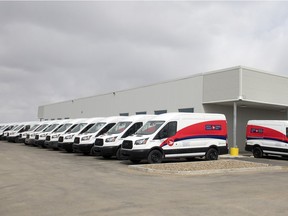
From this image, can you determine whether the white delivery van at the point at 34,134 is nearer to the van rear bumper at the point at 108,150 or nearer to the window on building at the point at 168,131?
the van rear bumper at the point at 108,150

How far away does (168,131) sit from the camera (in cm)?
1677

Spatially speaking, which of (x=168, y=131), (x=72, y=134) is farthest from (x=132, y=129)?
(x=72, y=134)

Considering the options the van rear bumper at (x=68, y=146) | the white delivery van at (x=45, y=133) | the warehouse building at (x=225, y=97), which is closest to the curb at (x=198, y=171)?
the van rear bumper at (x=68, y=146)

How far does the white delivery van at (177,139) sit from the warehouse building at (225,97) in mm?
6407

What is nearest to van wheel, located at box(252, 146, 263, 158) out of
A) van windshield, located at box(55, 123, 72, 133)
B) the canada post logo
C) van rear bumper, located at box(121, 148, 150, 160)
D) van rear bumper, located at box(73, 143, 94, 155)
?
the canada post logo

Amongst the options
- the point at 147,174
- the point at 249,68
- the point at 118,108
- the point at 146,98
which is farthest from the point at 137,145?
the point at 118,108

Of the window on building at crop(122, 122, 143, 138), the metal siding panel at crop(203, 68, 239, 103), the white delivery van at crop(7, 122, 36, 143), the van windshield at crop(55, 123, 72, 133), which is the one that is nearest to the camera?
the window on building at crop(122, 122, 143, 138)

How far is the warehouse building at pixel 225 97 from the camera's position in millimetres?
24969

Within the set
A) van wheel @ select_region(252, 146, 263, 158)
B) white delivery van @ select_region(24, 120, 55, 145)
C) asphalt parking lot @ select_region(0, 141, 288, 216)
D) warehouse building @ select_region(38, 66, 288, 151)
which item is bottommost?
asphalt parking lot @ select_region(0, 141, 288, 216)

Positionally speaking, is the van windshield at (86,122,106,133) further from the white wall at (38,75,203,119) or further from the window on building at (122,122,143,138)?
the white wall at (38,75,203,119)

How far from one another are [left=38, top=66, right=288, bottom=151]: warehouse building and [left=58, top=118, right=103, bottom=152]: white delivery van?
8644 mm

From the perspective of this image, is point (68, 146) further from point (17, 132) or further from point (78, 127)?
point (17, 132)

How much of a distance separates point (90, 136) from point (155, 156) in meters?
5.43

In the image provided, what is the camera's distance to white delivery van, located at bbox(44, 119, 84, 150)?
24250mm
